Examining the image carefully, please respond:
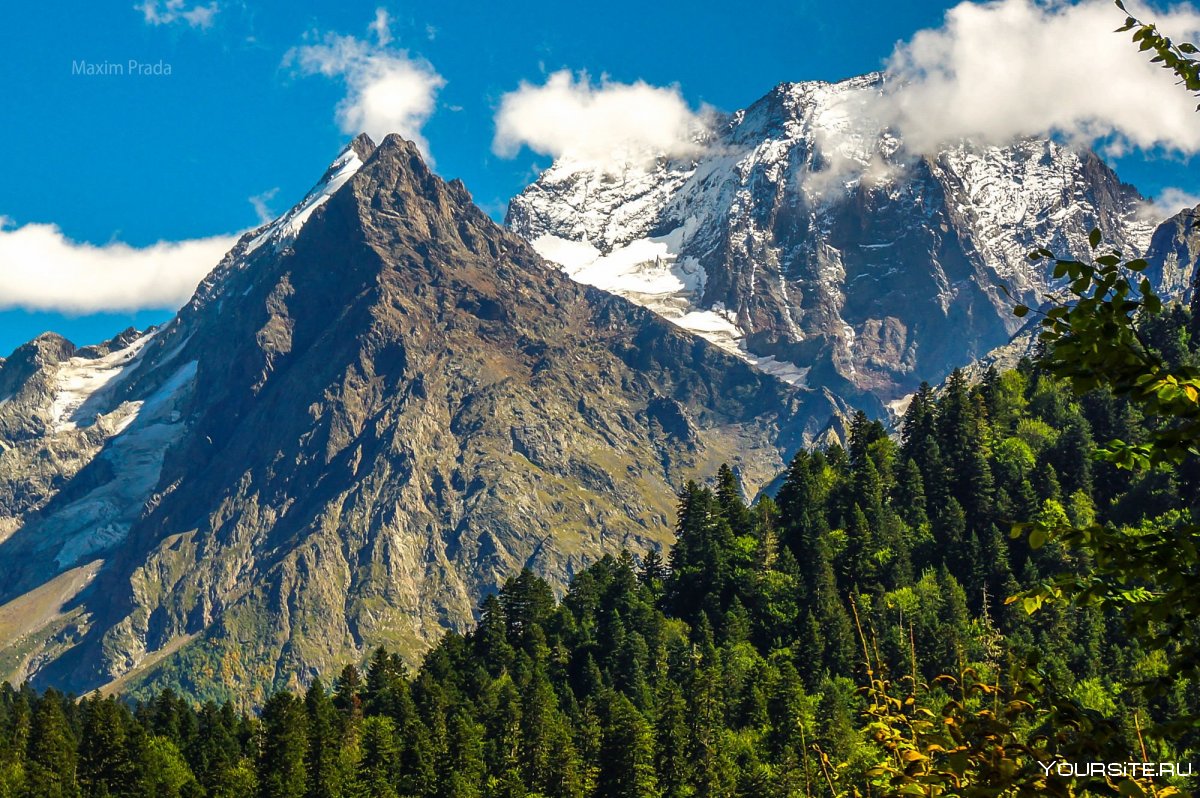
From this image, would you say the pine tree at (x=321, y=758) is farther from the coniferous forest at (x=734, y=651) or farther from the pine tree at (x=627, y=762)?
the pine tree at (x=627, y=762)

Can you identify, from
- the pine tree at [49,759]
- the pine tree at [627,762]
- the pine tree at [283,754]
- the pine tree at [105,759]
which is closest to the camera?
the pine tree at [627,762]

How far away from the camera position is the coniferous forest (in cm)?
11312

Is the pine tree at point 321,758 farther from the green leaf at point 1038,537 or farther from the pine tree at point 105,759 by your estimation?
the green leaf at point 1038,537

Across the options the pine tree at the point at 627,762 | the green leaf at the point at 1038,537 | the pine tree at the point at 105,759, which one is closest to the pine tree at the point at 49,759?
the pine tree at the point at 105,759

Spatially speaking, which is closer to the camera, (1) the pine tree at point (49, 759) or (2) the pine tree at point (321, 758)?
(1) the pine tree at point (49, 759)

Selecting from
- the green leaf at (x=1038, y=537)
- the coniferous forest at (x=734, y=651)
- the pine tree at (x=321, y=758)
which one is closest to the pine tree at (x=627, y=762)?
the coniferous forest at (x=734, y=651)

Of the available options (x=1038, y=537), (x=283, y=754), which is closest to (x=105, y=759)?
(x=283, y=754)

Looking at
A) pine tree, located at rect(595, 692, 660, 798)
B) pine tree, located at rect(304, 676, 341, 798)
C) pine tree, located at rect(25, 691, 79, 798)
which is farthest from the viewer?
pine tree, located at rect(304, 676, 341, 798)

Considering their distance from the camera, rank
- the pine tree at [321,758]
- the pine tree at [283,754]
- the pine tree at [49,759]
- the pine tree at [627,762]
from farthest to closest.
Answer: the pine tree at [321,758] → the pine tree at [49,759] → the pine tree at [283,754] → the pine tree at [627,762]

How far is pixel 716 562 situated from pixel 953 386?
1728 inches

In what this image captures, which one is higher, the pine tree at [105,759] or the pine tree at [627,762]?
the pine tree at [105,759]

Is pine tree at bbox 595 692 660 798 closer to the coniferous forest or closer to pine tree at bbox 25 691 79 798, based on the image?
the coniferous forest

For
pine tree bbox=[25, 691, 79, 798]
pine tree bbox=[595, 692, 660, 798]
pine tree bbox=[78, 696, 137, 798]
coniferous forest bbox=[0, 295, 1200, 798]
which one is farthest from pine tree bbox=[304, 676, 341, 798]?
pine tree bbox=[595, 692, 660, 798]

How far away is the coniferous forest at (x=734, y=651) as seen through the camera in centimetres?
11312
